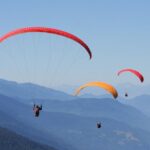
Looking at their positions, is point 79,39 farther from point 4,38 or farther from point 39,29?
point 4,38

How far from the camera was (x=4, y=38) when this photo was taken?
3769 cm

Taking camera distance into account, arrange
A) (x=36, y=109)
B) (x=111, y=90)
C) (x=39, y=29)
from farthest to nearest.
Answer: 1. (x=111, y=90)
2. (x=36, y=109)
3. (x=39, y=29)

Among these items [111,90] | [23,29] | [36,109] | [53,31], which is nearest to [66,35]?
[53,31]

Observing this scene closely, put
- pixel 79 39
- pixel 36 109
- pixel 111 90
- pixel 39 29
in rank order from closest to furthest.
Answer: pixel 39 29
pixel 79 39
pixel 36 109
pixel 111 90

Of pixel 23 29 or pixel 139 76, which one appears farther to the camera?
pixel 139 76

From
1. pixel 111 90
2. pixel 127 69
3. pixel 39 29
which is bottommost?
pixel 39 29

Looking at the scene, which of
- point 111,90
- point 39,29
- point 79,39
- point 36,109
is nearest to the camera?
point 39,29

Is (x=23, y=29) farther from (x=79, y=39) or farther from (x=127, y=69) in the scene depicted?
(x=127, y=69)

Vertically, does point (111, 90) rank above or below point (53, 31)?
above

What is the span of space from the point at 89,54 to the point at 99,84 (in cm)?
1422

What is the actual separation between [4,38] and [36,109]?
29.7 ft

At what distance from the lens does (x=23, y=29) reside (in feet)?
122

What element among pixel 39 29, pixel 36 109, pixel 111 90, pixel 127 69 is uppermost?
pixel 127 69

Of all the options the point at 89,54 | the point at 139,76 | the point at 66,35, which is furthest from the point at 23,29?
the point at 139,76
